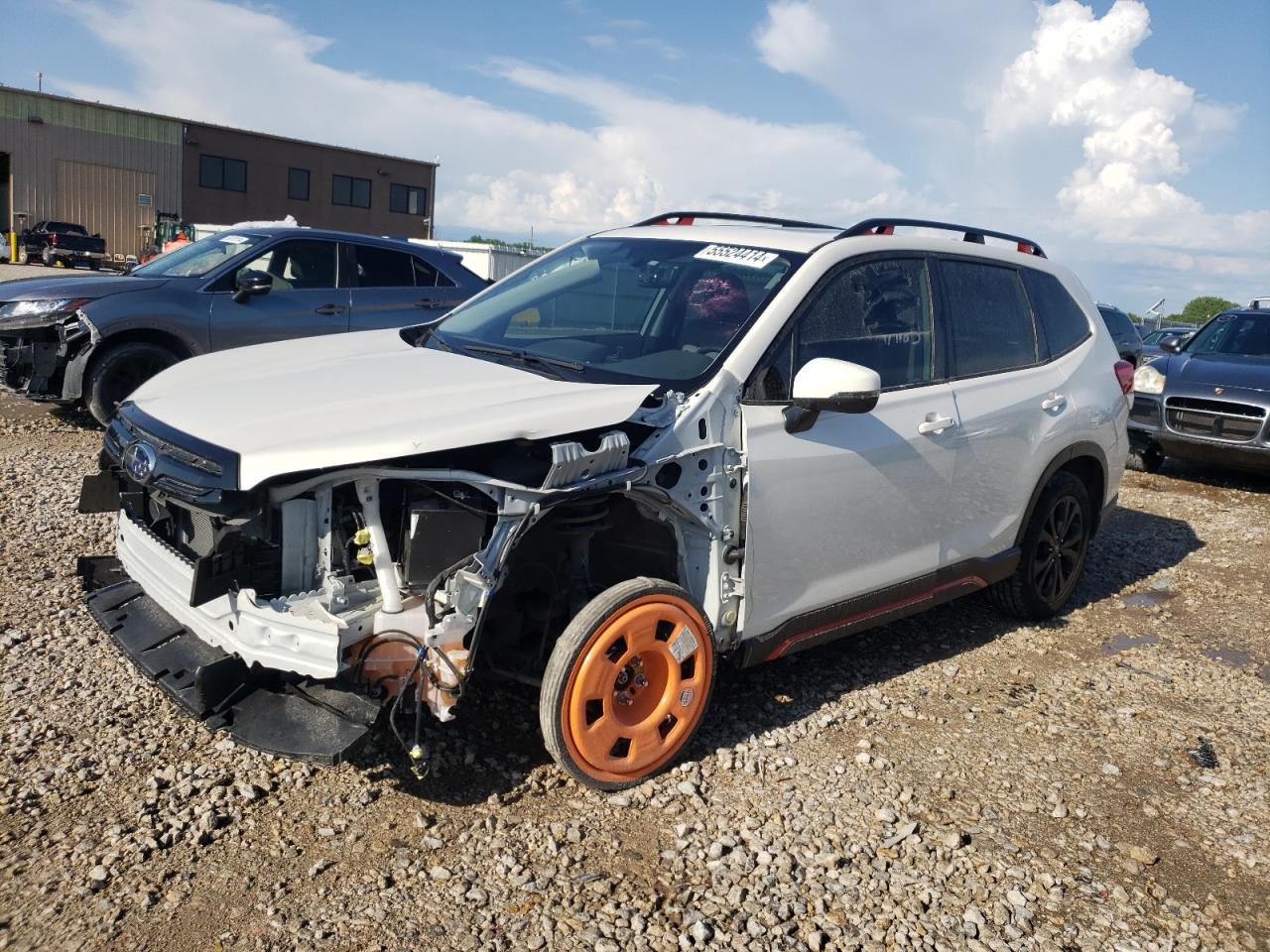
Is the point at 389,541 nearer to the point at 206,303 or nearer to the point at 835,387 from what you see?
the point at 835,387

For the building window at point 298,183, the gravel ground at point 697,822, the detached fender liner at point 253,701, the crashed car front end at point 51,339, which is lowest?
the gravel ground at point 697,822

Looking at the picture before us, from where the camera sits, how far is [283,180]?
143 ft

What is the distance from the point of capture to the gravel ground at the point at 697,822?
2.77 meters

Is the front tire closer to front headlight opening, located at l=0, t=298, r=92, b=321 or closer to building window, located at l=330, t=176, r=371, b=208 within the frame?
front headlight opening, located at l=0, t=298, r=92, b=321

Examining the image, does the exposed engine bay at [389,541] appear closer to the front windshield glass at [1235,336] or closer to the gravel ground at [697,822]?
the gravel ground at [697,822]

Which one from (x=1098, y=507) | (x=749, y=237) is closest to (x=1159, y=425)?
(x=1098, y=507)

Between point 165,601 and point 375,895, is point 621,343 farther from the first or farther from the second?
point 375,895

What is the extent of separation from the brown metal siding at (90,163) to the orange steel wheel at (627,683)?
42.8 meters

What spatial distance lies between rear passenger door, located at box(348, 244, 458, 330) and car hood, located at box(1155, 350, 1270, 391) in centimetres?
697

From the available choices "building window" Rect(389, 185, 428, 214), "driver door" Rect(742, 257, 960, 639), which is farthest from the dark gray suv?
"building window" Rect(389, 185, 428, 214)

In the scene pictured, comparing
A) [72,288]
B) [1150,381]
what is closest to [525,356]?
[72,288]

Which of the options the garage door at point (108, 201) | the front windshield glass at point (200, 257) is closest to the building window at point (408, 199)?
the garage door at point (108, 201)

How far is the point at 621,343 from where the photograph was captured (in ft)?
12.7

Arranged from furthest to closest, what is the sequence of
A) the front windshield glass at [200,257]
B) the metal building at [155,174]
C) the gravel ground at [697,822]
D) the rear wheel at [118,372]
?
the metal building at [155,174], the front windshield glass at [200,257], the rear wheel at [118,372], the gravel ground at [697,822]
